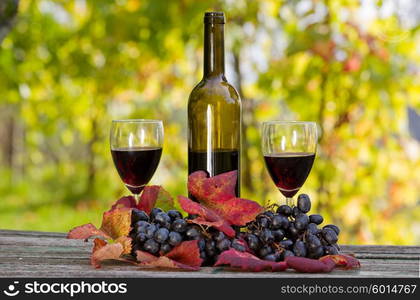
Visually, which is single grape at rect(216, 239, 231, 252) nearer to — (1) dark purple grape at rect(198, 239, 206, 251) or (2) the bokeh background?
(1) dark purple grape at rect(198, 239, 206, 251)

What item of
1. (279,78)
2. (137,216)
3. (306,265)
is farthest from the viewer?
(279,78)

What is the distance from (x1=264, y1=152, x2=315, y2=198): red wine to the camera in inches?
53.4

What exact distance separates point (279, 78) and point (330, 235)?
223 cm

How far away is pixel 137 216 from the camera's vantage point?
50.8 inches

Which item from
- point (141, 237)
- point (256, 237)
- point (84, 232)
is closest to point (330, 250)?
point (256, 237)

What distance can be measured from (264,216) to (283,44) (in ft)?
9.55

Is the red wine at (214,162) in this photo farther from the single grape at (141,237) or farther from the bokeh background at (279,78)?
the bokeh background at (279,78)

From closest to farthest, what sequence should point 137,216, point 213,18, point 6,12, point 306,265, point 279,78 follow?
point 306,265, point 137,216, point 213,18, point 6,12, point 279,78

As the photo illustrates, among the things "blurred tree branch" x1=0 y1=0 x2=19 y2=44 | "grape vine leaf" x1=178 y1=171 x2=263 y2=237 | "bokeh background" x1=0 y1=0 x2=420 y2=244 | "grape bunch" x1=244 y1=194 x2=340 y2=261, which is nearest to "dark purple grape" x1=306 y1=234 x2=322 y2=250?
"grape bunch" x1=244 y1=194 x2=340 y2=261

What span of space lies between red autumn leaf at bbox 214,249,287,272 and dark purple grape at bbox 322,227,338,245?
109 millimetres

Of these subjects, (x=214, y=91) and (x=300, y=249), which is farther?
(x=214, y=91)

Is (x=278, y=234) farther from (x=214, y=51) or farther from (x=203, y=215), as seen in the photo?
(x=214, y=51)

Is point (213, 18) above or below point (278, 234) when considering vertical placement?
→ above

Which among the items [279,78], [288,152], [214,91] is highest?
[279,78]
